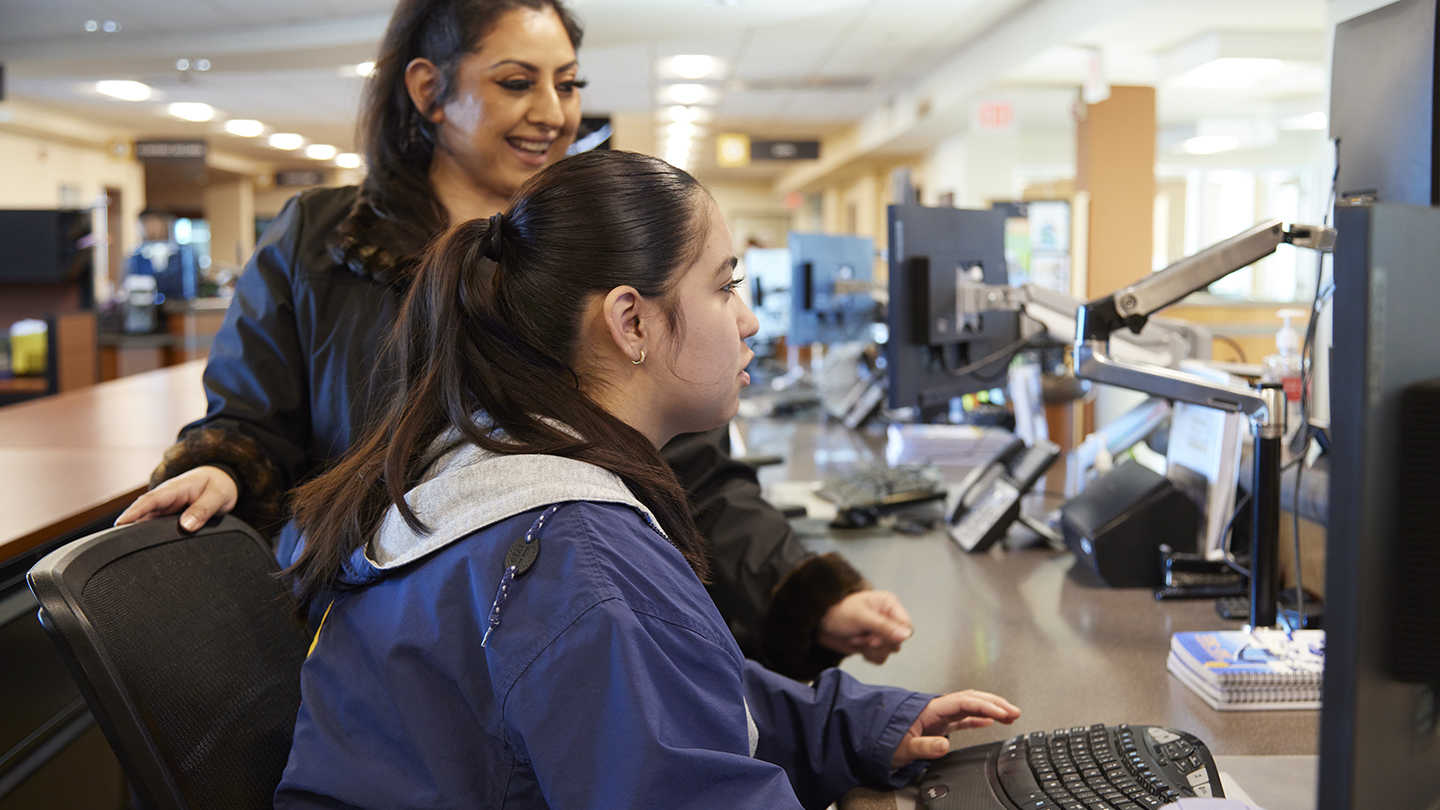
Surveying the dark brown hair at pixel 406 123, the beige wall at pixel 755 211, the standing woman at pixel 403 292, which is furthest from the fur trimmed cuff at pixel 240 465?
the beige wall at pixel 755 211

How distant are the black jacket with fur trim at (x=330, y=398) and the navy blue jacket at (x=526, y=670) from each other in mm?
496

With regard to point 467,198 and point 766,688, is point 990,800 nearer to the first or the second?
point 766,688

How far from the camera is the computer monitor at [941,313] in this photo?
6.29ft

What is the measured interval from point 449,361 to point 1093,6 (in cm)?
642

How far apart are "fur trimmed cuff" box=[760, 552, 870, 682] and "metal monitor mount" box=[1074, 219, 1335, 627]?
45 cm

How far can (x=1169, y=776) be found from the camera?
90cm

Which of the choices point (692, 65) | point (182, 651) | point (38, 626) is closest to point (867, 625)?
point (182, 651)

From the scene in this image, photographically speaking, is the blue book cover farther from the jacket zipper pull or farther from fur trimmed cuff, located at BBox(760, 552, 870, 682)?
the jacket zipper pull

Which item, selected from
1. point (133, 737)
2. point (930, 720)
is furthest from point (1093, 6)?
point (133, 737)

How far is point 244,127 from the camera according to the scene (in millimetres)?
12633

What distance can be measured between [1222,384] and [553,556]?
0.93 meters

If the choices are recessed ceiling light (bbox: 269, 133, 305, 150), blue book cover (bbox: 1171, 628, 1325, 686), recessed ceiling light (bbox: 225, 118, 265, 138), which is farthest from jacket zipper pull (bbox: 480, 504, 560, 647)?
recessed ceiling light (bbox: 269, 133, 305, 150)

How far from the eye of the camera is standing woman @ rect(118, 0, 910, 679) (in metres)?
1.33

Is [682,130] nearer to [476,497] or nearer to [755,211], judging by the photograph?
[755,211]
